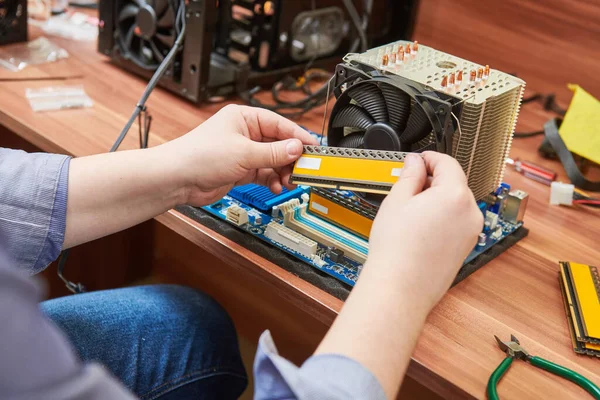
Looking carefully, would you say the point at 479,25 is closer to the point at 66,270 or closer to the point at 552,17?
the point at 552,17

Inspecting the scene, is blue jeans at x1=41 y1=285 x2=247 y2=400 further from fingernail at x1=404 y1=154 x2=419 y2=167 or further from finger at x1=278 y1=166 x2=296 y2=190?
fingernail at x1=404 y1=154 x2=419 y2=167

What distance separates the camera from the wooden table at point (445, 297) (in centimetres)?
86

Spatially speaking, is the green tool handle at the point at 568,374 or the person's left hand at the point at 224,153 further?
the person's left hand at the point at 224,153

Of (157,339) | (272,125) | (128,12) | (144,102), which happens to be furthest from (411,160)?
(128,12)

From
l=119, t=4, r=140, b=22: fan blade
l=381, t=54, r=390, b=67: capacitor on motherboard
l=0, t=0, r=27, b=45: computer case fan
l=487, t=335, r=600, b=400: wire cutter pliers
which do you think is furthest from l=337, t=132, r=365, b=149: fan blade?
l=0, t=0, r=27, b=45: computer case fan

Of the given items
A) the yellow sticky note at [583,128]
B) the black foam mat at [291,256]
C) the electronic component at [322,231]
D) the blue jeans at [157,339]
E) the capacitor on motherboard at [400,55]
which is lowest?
the blue jeans at [157,339]

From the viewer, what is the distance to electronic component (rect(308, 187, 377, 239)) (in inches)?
40.1

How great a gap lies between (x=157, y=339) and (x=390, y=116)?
50 cm

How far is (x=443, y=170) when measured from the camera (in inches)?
33.6

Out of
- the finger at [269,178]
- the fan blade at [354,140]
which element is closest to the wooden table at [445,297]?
the finger at [269,178]

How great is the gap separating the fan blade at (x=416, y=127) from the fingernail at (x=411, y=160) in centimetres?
8

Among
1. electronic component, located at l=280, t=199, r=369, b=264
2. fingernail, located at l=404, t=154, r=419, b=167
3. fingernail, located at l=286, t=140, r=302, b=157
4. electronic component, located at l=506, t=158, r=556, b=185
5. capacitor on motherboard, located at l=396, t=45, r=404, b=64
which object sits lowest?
electronic component, located at l=280, t=199, r=369, b=264

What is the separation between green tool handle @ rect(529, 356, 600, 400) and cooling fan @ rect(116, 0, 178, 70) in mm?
965

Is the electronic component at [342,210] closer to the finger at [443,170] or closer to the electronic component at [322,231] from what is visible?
the electronic component at [322,231]
